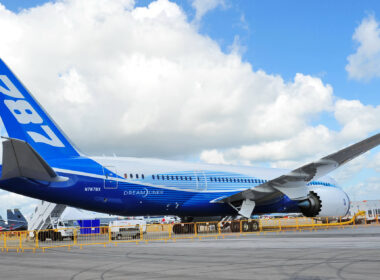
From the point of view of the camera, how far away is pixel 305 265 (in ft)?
32.2

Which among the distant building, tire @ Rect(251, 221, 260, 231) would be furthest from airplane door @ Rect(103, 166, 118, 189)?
the distant building

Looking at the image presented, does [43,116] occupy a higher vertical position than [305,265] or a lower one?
higher

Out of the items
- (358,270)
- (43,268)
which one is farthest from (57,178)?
(358,270)

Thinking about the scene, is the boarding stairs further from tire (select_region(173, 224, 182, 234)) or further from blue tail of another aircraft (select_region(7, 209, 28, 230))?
blue tail of another aircraft (select_region(7, 209, 28, 230))

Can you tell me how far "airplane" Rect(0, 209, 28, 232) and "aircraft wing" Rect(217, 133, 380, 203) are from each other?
4310 centimetres

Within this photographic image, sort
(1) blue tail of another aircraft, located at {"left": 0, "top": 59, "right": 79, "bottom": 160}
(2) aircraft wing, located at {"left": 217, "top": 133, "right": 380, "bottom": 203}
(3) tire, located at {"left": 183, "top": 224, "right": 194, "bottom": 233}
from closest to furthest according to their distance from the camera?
1. (1) blue tail of another aircraft, located at {"left": 0, "top": 59, "right": 79, "bottom": 160}
2. (2) aircraft wing, located at {"left": 217, "top": 133, "right": 380, "bottom": 203}
3. (3) tire, located at {"left": 183, "top": 224, "right": 194, "bottom": 233}

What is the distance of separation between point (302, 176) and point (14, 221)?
4859cm

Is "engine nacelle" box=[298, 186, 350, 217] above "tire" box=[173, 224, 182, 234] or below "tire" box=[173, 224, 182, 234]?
above

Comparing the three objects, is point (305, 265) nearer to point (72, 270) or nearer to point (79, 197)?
point (72, 270)

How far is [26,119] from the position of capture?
20.4 meters

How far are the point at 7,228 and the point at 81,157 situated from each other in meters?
46.1

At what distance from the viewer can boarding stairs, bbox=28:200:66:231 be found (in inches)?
1221

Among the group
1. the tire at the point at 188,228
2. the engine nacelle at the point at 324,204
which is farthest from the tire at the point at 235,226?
the engine nacelle at the point at 324,204

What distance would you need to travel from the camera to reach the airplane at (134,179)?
1981 cm
